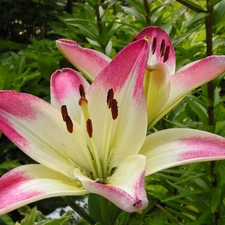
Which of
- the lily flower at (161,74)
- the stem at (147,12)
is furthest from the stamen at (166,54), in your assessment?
the stem at (147,12)

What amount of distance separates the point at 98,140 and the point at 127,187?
0.14 m

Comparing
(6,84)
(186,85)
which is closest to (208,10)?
(186,85)

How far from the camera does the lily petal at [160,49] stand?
54 centimetres

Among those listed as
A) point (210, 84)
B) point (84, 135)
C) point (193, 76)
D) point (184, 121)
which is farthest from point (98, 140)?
point (184, 121)

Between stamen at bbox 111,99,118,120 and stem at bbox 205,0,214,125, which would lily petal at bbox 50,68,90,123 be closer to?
stamen at bbox 111,99,118,120

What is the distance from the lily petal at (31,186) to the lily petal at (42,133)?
10 millimetres

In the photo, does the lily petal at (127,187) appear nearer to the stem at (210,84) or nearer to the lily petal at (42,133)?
the lily petal at (42,133)

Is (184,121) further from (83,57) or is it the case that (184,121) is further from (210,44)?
(83,57)

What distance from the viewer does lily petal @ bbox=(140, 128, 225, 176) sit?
42 cm

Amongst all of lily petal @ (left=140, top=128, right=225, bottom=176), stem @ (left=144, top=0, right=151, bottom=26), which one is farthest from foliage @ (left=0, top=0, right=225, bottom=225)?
lily petal @ (left=140, top=128, right=225, bottom=176)

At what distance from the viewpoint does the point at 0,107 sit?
47 centimetres

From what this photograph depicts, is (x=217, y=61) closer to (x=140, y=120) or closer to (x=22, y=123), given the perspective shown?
(x=140, y=120)

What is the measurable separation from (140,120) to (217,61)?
0.10 metres

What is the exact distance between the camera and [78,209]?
50 cm
